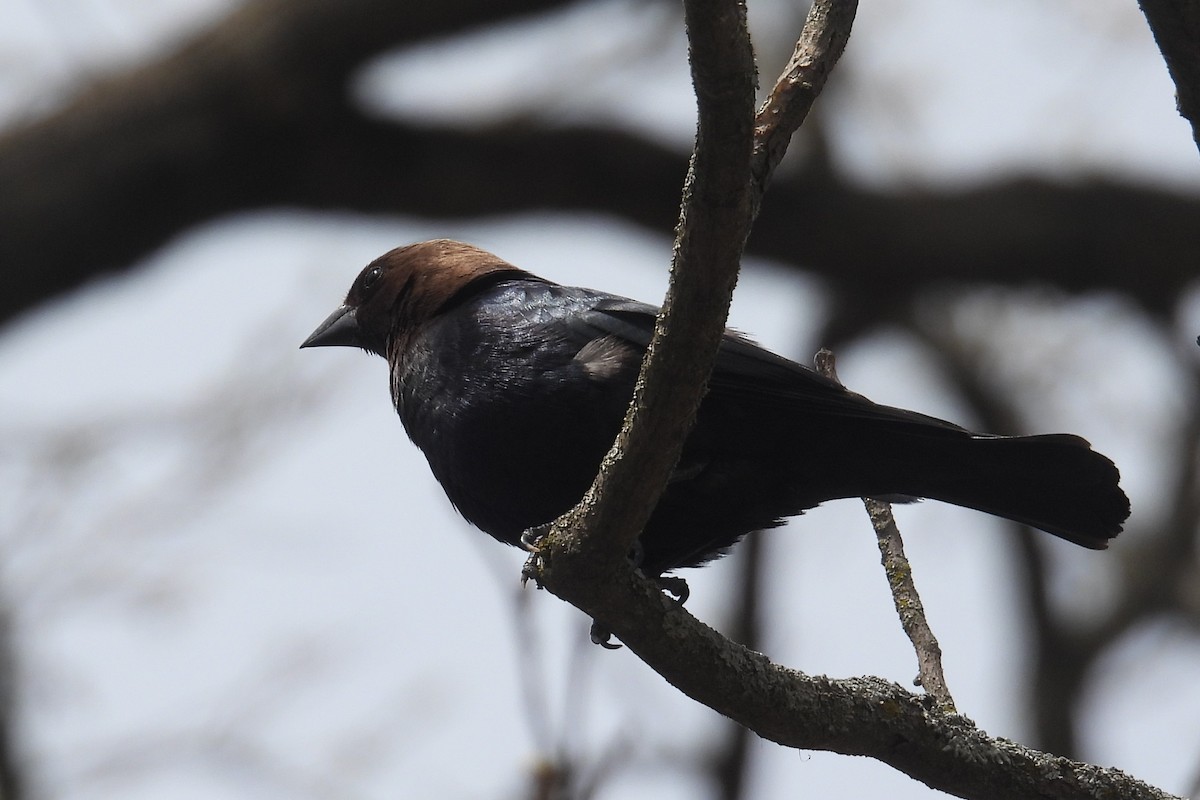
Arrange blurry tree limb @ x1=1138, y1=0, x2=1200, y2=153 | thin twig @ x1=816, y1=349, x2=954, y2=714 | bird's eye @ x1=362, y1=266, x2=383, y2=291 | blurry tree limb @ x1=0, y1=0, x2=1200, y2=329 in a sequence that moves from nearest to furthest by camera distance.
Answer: blurry tree limb @ x1=1138, y1=0, x2=1200, y2=153
thin twig @ x1=816, y1=349, x2=954, y2=714
bird's eye @ x1=362, y1=266, x2=383, y2=291
blurry tree limb @ x1=0, y1=0, x2=1200, y2=329

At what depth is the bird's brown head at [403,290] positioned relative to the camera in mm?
3412

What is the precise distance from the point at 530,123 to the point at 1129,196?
10.6ft

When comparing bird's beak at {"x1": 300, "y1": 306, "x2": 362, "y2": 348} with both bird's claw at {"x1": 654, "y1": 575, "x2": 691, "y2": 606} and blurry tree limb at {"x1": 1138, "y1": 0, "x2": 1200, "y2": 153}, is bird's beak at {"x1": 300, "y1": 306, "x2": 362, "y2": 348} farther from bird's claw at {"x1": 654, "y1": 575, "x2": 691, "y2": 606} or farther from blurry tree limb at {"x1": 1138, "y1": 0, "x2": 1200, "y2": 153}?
blurry tree limb at {"x1": 1138, "y1": 0, "x2": 1200, "y2": 153}


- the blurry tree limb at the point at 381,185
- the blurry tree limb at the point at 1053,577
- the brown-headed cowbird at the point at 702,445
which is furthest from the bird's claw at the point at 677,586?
the blurry tree limb at the point at 1053,577

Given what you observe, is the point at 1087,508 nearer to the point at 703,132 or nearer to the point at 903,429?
the point at 903,429

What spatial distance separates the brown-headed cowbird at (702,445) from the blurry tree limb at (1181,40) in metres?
0.82

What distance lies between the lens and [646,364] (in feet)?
6.77

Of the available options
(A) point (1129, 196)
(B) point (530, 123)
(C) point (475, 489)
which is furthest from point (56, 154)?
(A) point (1129, 196)

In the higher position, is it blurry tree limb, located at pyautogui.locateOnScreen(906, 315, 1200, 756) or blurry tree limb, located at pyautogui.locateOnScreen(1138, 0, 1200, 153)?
blurry tree limb, located at pyautogui.locateOnScreen(1138, 0, 1200, 153)

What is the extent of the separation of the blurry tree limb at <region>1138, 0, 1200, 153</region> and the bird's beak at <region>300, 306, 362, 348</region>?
2.34 m

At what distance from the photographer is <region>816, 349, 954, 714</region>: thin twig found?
8.79 feet

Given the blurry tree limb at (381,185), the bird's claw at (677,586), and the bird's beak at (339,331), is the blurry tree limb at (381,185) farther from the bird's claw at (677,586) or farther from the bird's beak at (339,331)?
the bird's claw at (677,586)

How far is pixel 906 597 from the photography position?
2.85 metres

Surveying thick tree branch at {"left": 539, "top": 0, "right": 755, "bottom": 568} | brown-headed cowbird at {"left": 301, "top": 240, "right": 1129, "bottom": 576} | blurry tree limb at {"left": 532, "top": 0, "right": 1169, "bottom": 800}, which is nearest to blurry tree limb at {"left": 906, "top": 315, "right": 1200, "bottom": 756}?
brown-headed cowbird at {"left": 301, "top": 240, "right": 1129, "bottom": 576}
